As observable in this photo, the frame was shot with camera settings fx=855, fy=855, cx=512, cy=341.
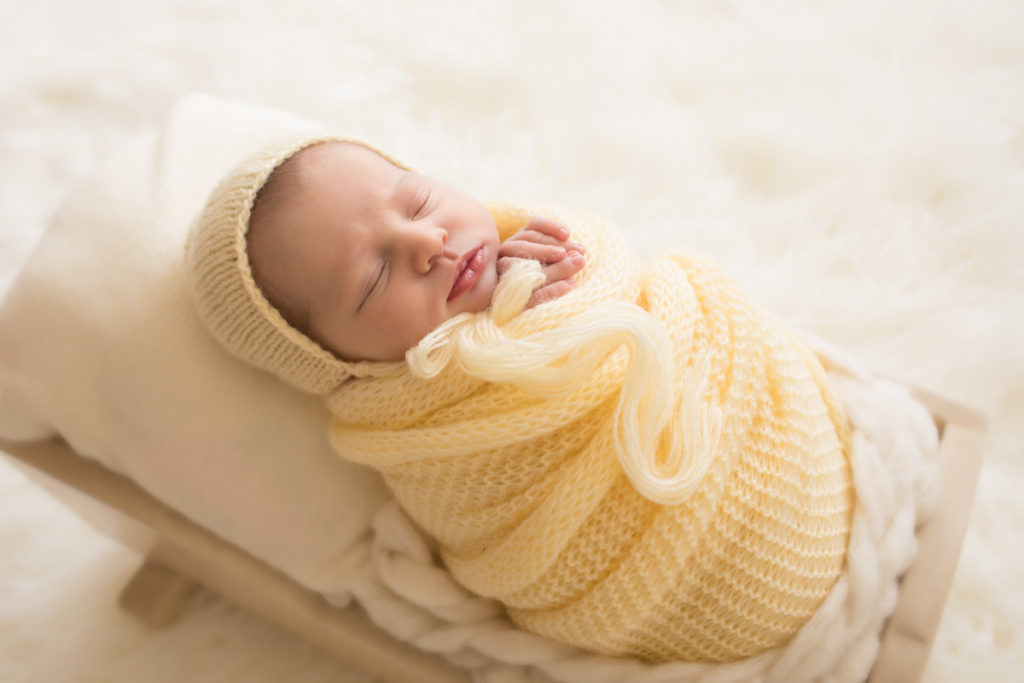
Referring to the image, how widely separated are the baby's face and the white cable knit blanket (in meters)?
0.28

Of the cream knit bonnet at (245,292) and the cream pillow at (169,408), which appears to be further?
the cream pillow at (169,408)

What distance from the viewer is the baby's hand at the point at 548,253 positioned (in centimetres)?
99

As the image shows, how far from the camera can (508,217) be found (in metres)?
1.14

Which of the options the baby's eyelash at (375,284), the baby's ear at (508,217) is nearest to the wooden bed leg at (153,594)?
the baby's eyelash at (375,284)

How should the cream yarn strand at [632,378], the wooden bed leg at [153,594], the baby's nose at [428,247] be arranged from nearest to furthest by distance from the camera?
the cream yarn strand at [632,378], the baby's nose at [428,247], the wooden bed leg at [153,594]

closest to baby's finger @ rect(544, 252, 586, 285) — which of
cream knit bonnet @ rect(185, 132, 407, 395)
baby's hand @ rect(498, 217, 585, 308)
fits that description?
baby's hand @ rect(498, 217, 585, 308)

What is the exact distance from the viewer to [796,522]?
3.12 ft

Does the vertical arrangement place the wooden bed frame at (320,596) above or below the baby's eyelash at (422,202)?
below

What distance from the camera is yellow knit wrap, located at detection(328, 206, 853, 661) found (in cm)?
88

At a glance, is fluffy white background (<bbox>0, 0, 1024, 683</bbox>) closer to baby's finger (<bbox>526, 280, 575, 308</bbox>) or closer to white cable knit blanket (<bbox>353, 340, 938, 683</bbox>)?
white cable knit blanket (<bbox>353, 340, 938, 683</bbox>)

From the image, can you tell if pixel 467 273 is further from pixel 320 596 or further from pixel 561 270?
pixel 320 596

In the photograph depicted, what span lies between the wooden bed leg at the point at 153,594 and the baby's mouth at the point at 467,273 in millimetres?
723

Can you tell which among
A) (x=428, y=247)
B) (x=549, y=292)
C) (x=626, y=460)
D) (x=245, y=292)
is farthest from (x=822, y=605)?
(x=245, y=292)

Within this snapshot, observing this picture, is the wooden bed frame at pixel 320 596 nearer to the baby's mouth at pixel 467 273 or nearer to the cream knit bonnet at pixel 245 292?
the cream knit bonnet at pixel 245 292
